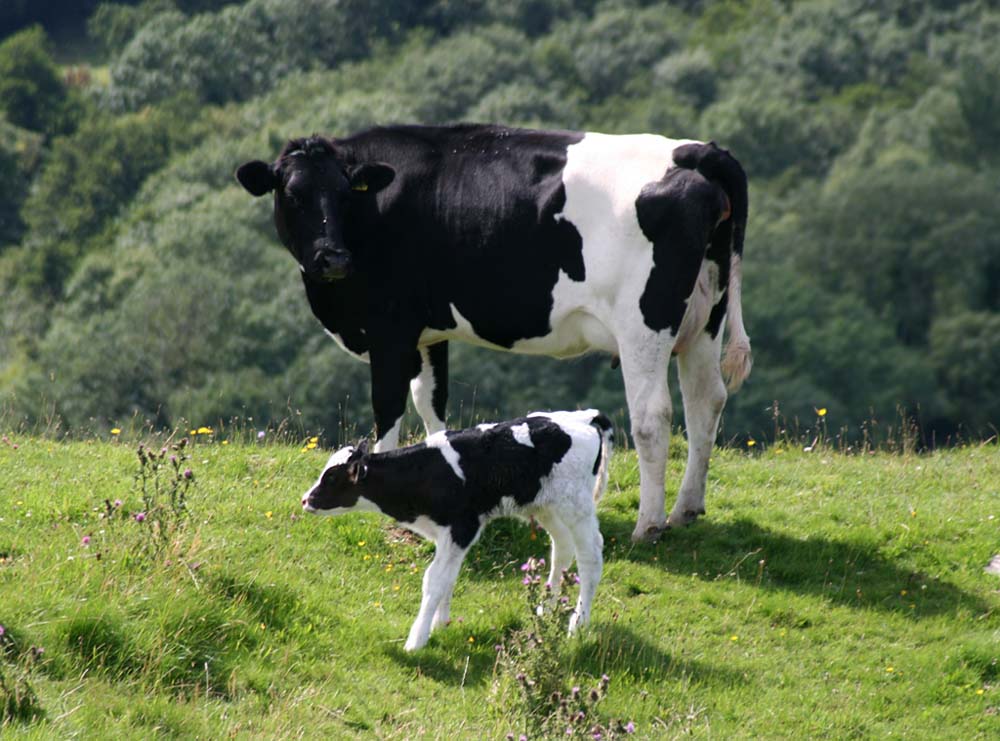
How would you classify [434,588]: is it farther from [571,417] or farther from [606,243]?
[606,243]

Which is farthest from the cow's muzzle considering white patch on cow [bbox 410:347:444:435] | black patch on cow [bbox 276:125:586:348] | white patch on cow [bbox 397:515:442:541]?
white patch on cow [bbox 397:515:442:541]

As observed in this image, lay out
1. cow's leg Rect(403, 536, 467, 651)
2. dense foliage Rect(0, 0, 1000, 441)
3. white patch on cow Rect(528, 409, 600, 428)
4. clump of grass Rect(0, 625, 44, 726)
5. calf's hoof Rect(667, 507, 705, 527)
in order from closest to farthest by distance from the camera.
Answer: clump of grass Rect(0, 625, 44, 726)
cow's leg Rect(403, 536, 467, 651)
white patch on cow Rect(528, 409, 600, 428)
calf's hoof Rect(667, 507, 705, 527)
dense foliage Rect(0, 0, 1000, 441)

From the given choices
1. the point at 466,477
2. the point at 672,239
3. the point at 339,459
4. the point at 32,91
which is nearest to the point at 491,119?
the point at 32,91

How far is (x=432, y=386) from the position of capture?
14312 mm

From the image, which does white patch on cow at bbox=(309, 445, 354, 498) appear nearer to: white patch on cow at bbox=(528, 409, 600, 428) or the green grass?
the green grass

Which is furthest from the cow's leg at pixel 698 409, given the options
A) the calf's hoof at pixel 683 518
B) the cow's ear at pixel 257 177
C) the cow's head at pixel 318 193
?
the cow's ear at pixel 257 177

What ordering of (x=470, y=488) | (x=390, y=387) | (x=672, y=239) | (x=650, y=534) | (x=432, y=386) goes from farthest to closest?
(x=432, y=386)
(x=390, y=387)
(x=650, y=534)
(x=672, y=239)
(x=470, y=488)

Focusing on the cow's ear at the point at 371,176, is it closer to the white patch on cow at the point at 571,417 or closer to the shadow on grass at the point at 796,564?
the white patch on cow at the point at 571,417

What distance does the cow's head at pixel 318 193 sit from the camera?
13.3 metres

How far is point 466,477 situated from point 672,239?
2.67m

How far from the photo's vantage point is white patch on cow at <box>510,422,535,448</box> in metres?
11.4

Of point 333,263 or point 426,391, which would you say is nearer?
point 333,263

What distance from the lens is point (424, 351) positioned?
46.8 ft

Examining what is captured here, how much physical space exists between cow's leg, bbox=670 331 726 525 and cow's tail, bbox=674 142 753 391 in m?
0.15
